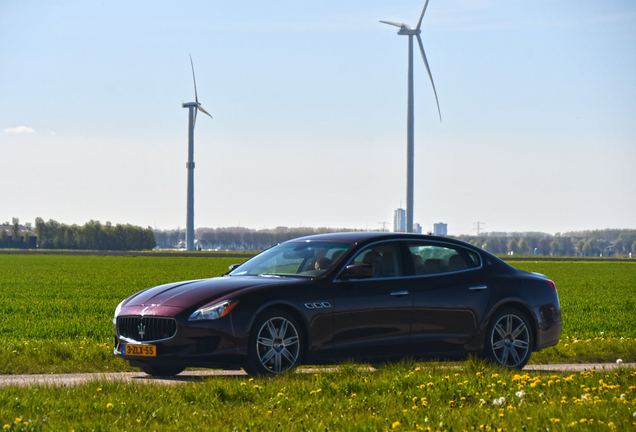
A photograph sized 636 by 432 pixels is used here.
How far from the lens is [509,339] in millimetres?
9719

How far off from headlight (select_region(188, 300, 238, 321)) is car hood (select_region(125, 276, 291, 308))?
0.39 feet

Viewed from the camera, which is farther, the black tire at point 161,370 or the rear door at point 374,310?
the black tire at point 161,370

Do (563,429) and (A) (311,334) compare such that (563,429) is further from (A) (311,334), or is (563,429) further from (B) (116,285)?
(B) (116,285)

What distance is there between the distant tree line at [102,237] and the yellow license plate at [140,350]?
6760 inches

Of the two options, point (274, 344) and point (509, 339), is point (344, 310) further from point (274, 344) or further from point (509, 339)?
→ point (509, 339)

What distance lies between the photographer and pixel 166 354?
8.04m

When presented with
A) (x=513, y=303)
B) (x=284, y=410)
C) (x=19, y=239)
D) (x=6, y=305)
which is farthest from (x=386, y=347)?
(x=19, y=239)

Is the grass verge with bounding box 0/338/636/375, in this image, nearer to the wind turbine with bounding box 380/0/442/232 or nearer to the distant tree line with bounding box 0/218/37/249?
the wind turbine with bounding box 380/0/442/232

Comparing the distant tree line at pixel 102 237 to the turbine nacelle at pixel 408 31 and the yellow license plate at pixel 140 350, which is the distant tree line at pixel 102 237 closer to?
the turbine nacelle at pixel 408 31

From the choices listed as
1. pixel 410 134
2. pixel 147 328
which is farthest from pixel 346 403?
pixel 410 134

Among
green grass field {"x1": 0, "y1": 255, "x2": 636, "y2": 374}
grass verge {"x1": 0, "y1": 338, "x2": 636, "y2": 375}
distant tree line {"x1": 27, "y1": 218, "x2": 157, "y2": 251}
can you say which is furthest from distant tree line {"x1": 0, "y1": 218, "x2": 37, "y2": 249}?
grass verge {"x1": 0, "y1": 338, "x2": 636, "y2": 375}

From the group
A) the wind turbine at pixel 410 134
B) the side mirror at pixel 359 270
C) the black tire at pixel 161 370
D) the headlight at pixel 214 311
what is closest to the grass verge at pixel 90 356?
the black tire at pixel 161 370

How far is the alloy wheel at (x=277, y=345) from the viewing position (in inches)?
320

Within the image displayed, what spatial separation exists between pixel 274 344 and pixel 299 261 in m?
1.37
